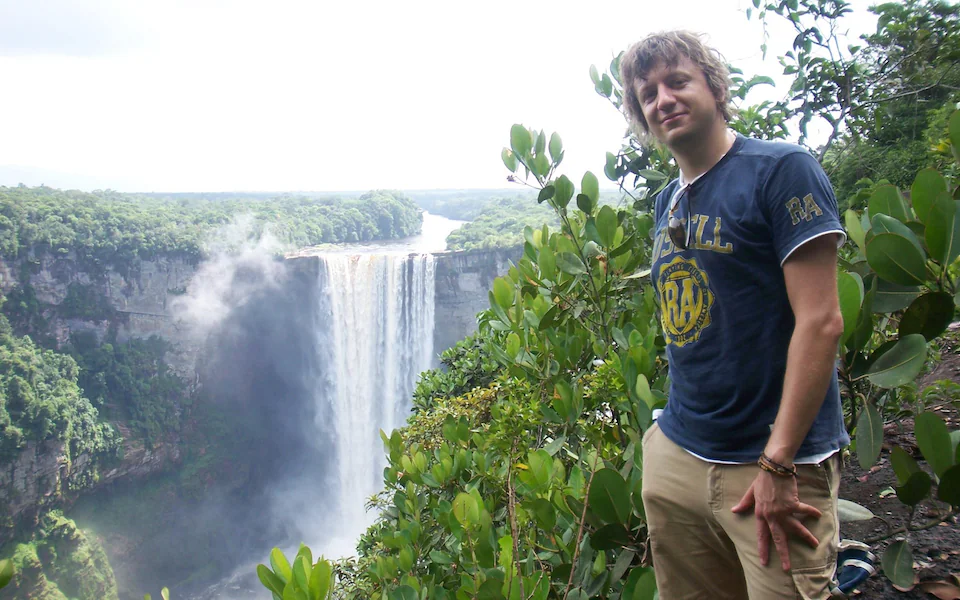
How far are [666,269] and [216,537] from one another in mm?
28352

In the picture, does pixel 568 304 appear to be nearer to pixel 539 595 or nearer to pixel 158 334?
pixel 539 595

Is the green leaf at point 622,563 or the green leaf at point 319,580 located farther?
the green leaf at point 622,563

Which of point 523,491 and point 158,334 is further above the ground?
Result: point 523,491

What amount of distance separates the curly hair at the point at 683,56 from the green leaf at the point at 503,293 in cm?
82

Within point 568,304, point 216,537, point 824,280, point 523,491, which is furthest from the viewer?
point 216,537

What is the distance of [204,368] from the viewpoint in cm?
2748

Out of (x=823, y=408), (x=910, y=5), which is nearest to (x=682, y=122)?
(x=823, y=408)

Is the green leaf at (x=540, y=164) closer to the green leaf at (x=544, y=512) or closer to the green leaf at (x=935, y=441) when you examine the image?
the green leaf at (x=544, y=512)

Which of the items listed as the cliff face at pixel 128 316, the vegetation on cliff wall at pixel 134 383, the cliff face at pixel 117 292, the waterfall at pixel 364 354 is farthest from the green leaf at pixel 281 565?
the vegetation on cliff wall at pixel 134 383

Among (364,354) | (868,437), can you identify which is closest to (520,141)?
(868,437)

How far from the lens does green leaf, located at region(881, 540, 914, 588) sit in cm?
90

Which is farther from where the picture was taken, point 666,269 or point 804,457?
point 666,269

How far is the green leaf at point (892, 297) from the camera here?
0.90 meters

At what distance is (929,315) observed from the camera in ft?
2.79
